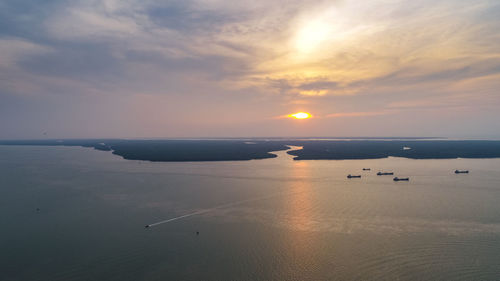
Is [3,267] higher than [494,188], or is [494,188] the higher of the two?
[494,188]

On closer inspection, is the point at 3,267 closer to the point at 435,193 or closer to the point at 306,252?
the point at 306,252

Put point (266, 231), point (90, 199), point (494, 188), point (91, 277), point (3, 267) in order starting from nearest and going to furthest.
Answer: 1. point (91, 277)
2. point (3, 267)
3. point (266, 231)
4. point (90, 199)
5. point (494, 188)

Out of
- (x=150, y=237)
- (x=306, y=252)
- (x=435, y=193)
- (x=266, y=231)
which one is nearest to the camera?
(x=306, y=252)

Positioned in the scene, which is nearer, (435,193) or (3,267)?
(3,267)

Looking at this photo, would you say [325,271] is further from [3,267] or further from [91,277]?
[3,267]

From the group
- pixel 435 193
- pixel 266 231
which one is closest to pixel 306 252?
pixel 266 231

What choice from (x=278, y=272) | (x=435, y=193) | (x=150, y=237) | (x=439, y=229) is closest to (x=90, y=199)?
(x=150, y=237)
